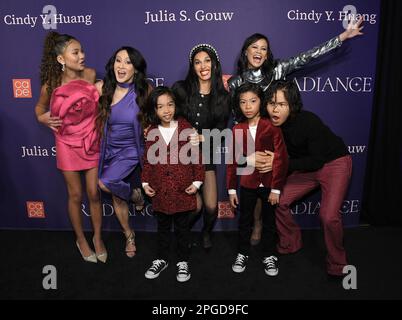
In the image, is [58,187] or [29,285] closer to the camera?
[29,285]

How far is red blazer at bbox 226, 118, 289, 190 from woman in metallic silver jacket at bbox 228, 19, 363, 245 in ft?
1.36

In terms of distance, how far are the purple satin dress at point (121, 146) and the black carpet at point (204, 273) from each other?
0.72 meters

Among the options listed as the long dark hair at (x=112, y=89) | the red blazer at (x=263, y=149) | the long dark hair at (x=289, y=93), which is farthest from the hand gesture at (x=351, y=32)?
the long dark hair at (x=112, y=89)

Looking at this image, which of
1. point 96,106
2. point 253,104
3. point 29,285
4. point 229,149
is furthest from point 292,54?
point 29,285

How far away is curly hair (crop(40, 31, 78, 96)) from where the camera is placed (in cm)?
308

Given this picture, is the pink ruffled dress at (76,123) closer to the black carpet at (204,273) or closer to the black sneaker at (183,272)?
the black carpet at (204,273)

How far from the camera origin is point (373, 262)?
11.1 ft

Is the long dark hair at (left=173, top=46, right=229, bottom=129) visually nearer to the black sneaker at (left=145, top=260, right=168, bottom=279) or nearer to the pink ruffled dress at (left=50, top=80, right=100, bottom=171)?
the pink ruffled dress at (left=50, top=80, right=100, bottom=171)

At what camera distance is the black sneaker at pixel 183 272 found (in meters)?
3.12

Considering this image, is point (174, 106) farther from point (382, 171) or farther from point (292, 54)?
point (382, 171)

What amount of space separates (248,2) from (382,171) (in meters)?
2.14

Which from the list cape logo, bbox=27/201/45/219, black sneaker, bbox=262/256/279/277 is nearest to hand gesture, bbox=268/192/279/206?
black sneaker, bbox=262/256/279/277

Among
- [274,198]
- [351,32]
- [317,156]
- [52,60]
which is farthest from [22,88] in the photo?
[351,32]
